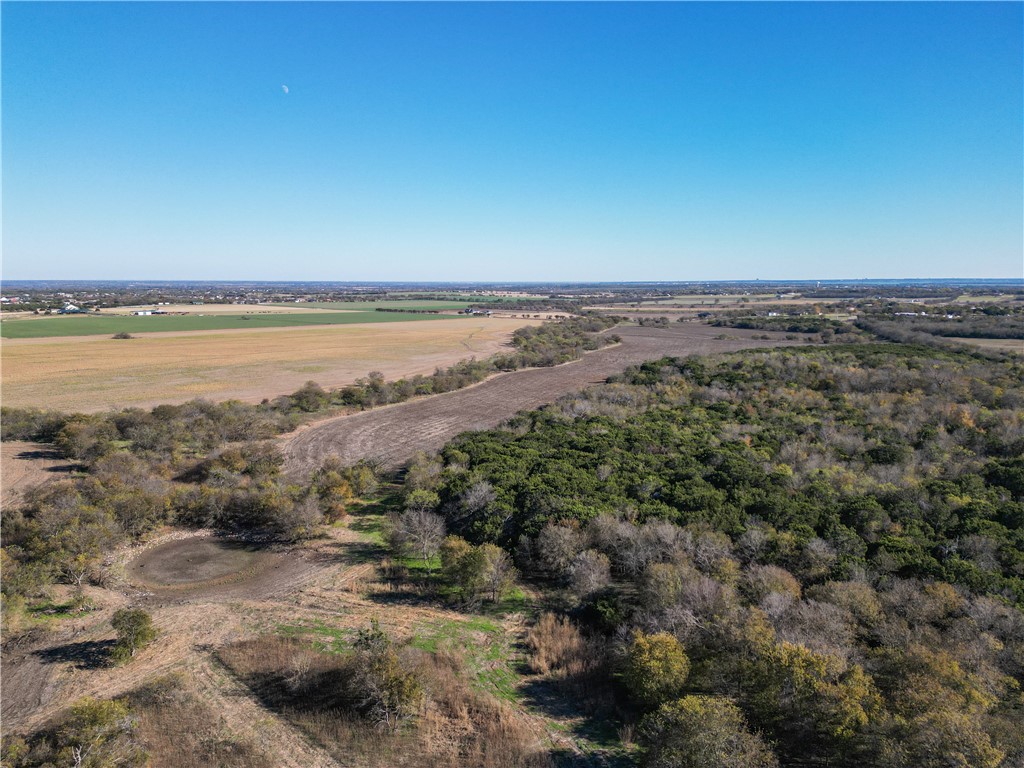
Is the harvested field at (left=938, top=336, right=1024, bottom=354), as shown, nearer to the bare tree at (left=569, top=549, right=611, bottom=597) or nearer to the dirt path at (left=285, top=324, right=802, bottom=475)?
the dirt path at (left=285, top=324, right=802, bottom=475)

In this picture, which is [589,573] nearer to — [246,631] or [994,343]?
[246,631]

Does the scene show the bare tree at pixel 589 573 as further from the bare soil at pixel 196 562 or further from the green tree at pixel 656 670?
the bare soil at pixel 196 562

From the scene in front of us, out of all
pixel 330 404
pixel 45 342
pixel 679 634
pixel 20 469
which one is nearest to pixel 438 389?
pixel 330 404

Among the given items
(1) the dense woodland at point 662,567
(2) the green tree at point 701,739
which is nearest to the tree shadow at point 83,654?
(1) the dense woodland at point 662,567

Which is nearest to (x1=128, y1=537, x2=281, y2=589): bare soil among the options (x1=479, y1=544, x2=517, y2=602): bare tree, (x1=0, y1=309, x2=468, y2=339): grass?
(x1=479, y1=544, x2=517, y2=602): bare tree

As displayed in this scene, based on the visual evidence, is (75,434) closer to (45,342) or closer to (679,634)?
(679,634)

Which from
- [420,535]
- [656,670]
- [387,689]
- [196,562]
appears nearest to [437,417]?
[420,535]

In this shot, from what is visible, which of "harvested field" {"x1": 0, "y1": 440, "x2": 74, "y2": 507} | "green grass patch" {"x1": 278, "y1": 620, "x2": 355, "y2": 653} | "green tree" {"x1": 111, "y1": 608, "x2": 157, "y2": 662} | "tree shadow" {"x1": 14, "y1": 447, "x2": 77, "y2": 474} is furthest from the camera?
"tree shadow" {"x1": 14, "y1": 447, "x2": 77, "y2": 474}
